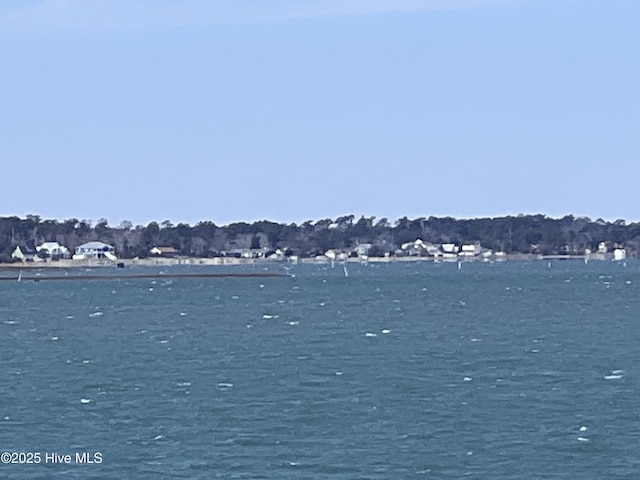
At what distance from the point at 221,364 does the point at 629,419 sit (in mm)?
20868

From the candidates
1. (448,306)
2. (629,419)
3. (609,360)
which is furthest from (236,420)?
(448,306)

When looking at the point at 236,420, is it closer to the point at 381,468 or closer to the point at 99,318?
the point at 381,468

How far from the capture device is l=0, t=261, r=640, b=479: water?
32938 millimetres

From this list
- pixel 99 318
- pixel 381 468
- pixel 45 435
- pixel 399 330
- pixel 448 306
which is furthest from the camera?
pixel 448 306

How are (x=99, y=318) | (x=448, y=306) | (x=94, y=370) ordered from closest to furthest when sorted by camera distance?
(x=94, y=370) < (x=99, y=318) < (x=448, y=306)

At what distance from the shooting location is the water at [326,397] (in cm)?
3294

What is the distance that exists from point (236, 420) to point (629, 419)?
35.7 feet

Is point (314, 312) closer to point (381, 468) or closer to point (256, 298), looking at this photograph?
point (256, 298)

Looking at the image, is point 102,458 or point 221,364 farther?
point 221,364

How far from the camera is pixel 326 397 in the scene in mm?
43594

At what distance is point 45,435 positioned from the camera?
36344 mm

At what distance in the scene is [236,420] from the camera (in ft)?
128

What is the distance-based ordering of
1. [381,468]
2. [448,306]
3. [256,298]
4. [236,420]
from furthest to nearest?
1. [256,298]
2. [448,306]
3. [236,420]
4. [381,468]

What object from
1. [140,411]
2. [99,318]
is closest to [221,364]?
[140,411]
